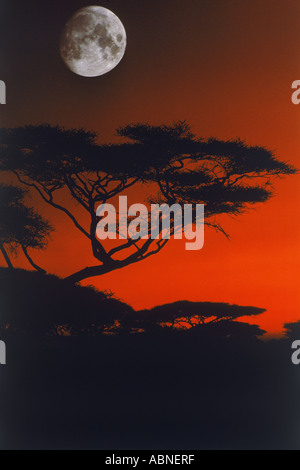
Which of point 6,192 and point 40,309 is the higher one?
point 6,192

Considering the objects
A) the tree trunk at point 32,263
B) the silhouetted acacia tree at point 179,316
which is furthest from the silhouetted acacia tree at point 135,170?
the silhouetted acacia tree at point 179,316

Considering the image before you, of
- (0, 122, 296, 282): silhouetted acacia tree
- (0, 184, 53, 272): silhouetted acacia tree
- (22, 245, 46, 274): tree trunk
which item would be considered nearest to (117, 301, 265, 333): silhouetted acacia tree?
(0, 122, 296, 282): silhouetted acacia tree

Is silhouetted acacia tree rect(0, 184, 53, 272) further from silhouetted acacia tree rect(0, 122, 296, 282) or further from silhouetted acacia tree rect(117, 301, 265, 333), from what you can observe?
silhouetted acacia tree rect(117, 301, 265, 333)

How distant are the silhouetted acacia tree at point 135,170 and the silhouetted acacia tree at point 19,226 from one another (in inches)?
6.2

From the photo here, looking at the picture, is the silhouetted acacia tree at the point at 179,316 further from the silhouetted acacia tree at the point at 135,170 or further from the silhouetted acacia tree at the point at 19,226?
the silhouetted acacia tree at the point at 19,226

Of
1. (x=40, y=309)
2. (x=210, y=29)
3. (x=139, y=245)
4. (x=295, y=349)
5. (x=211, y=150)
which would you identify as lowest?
(x=295, y=349)

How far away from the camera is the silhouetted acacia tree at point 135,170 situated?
4.62 meters

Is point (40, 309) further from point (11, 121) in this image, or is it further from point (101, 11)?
point (101, 11)

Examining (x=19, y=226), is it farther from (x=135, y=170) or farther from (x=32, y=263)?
(x=135, y=170)

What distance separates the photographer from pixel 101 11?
178 inches

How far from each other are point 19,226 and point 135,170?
3.58 ft
